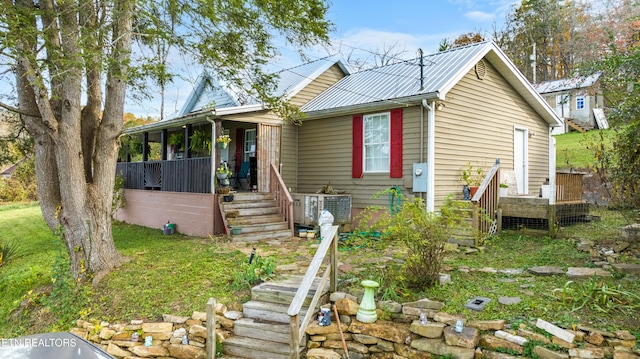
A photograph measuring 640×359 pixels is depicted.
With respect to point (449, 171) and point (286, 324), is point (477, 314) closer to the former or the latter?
point (286, 324)

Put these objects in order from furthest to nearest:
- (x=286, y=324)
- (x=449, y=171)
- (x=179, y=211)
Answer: (x=179, y=211)
(x=449, y=171)
(x=286, y=324)

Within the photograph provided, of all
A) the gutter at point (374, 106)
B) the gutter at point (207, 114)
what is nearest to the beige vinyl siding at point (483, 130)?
the gutter at point (374, 106)

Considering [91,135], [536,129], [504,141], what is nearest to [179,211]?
[91,135]

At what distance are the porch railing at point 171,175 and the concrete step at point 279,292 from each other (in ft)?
16.0

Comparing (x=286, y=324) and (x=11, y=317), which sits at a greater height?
(x=286, y=324)

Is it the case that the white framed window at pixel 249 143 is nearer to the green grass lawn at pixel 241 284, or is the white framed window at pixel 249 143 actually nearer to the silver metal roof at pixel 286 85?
the silver metal roof at pixel 286 85

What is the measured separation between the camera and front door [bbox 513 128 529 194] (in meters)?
11.4

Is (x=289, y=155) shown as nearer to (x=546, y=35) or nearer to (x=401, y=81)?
(x=401, y=81)

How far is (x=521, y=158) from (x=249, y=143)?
319 inches

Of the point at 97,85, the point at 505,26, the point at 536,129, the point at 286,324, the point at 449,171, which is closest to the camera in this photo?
the point at 286,324

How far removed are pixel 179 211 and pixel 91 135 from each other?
414 cm

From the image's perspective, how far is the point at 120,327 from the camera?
16.7 ft

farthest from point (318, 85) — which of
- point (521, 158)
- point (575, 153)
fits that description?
point (575, 153)

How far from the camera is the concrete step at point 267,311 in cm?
487
